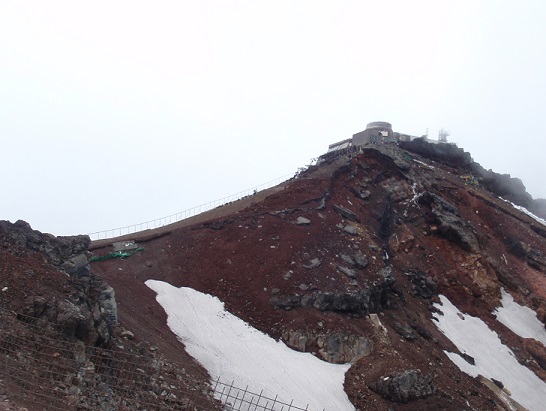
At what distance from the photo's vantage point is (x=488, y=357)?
29000 millimetres

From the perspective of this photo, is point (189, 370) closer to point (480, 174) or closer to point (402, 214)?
point (402, 214)

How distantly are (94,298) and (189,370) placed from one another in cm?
476

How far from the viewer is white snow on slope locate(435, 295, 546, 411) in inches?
1061

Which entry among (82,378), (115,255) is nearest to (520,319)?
(115,255)

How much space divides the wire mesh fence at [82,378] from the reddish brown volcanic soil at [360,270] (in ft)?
9.16

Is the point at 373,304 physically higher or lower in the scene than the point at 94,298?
higher

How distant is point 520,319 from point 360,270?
13.9 meters

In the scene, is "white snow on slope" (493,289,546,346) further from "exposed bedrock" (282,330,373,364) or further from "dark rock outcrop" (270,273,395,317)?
"exposed bedrock" (282,330,373,364)

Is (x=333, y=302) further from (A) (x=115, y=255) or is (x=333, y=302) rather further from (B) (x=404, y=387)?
(A) (x=115, y=255)

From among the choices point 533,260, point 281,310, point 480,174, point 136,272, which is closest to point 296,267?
point 281,310

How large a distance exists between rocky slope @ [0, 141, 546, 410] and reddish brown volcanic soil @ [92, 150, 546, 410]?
95 mm

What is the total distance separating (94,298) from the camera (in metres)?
17.6

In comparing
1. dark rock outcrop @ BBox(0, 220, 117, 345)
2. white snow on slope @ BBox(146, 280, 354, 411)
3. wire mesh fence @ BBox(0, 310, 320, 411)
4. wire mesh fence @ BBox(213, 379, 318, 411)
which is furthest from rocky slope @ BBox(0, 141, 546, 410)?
wire mesh fence @ BBox(213, 379, 318, 411)

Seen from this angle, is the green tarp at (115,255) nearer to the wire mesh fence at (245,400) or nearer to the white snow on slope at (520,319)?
the wire mesh fence at (245,400)
